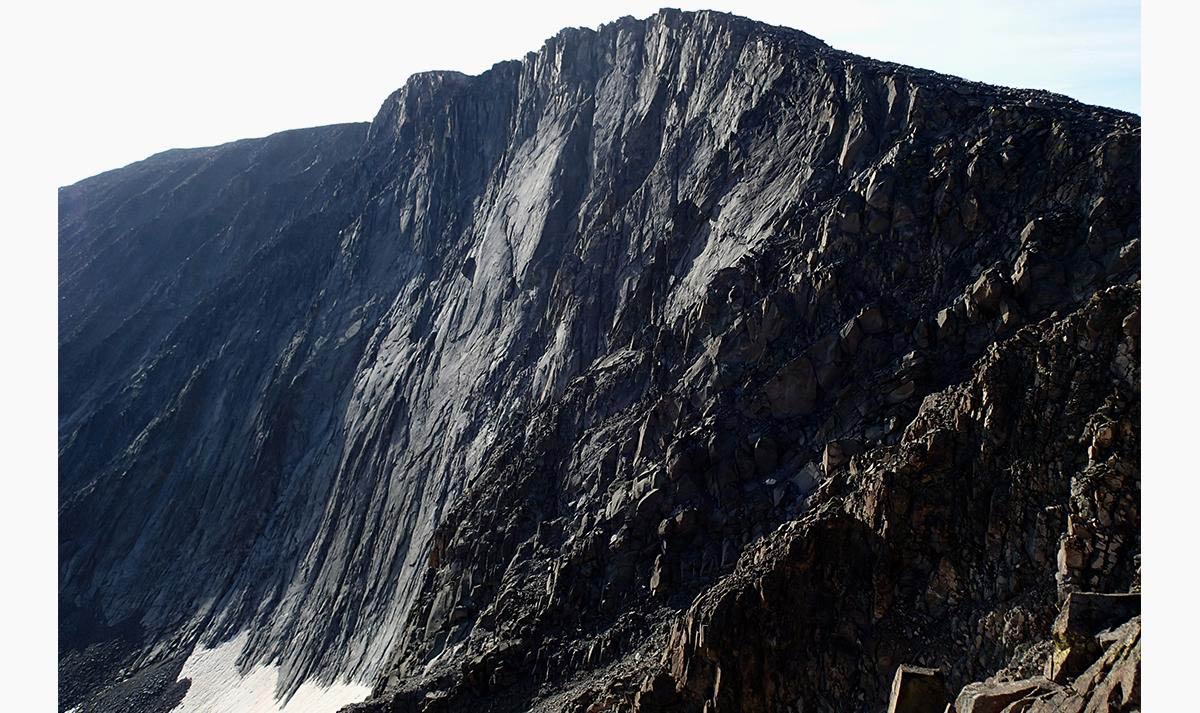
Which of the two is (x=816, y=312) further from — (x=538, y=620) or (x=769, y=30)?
(x=769, y=30)

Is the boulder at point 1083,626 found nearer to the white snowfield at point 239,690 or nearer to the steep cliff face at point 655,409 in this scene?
the steep cliff face at point 655,409

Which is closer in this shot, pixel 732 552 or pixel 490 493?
pixel 732 552

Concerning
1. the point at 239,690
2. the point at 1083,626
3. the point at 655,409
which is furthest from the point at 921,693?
the point at 239,690

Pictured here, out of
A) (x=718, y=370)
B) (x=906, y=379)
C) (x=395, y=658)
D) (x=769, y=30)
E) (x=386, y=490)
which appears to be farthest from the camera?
(x=386, y=490)

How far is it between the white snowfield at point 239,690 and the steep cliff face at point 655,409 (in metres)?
0.72

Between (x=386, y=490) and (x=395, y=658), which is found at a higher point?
(x=386, y=490)

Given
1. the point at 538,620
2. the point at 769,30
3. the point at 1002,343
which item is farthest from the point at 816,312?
the point at 769,30

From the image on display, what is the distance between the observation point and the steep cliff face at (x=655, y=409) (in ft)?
80.2

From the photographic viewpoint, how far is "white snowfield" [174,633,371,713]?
132 feet

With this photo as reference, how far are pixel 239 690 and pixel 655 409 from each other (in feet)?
77.1

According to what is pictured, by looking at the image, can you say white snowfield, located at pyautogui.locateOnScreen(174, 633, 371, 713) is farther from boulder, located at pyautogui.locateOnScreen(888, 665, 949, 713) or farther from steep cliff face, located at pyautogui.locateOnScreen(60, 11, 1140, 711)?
boulder, located at pyautogui.locateOnScreen(888, 665, 949, 713)

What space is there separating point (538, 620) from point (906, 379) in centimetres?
1203

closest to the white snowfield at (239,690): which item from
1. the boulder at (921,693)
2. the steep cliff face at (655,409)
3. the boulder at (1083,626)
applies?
the steep cliff face at (655,409)

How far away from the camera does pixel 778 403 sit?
31.5 m
